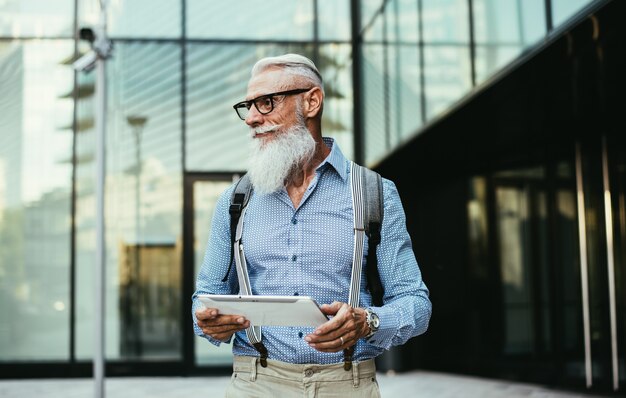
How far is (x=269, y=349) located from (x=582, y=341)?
22.8ft

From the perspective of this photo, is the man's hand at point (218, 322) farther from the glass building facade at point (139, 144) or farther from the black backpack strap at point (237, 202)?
the glass building facade at point (139, 144)

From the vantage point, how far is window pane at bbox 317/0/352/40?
11172 mm

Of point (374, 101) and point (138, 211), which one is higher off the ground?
point (374, 101)


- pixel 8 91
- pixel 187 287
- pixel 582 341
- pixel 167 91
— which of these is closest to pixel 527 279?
pixel 582 341

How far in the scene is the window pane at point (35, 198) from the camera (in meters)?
10.5

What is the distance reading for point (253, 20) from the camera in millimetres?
11156

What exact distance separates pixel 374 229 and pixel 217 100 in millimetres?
9345

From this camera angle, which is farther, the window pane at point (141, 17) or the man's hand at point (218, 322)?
the window pane at point (141, 17)

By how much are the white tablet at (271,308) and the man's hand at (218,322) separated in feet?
0.04

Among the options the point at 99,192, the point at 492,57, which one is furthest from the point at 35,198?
the point at 492,57

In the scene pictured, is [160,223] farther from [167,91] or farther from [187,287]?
[167,91]

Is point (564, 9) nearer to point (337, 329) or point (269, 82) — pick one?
point (269, 82)

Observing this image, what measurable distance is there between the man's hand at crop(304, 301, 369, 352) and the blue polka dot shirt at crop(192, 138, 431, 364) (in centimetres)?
19

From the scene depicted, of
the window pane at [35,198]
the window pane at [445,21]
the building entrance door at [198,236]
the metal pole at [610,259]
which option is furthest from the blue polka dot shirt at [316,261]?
the window pane at [35,198]
